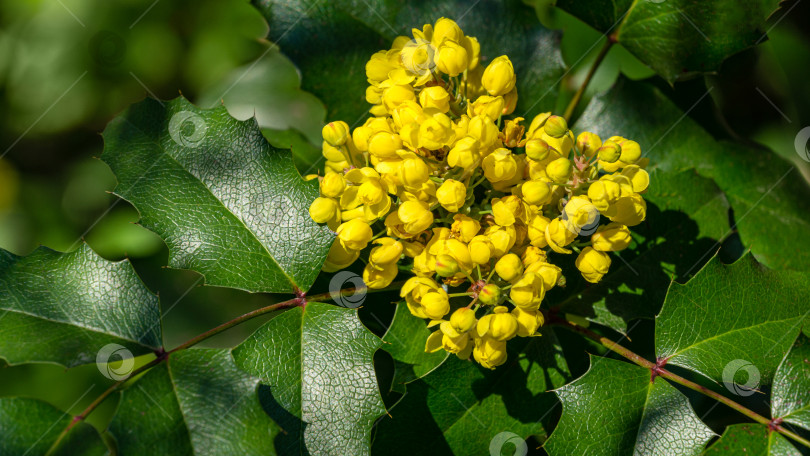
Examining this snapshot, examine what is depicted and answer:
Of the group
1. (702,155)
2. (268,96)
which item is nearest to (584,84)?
(702,155)

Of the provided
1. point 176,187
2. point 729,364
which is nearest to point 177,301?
point 176,187

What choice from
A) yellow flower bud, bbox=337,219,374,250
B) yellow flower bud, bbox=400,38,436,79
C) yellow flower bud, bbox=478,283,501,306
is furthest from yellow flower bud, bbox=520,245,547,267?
yellow flower bud, bbox=400,38,436,79

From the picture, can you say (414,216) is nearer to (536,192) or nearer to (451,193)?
(451,193)

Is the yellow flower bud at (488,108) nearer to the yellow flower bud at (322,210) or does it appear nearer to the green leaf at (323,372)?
the yellow flower bud at (322,210)

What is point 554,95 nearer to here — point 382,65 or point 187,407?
point 382,65

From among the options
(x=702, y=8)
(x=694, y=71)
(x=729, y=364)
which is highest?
(x=702, y=8)
